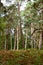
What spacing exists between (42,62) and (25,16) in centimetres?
1096

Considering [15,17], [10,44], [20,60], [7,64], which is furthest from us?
[10,44]

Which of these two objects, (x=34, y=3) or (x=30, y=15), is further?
(x=30, y=15)

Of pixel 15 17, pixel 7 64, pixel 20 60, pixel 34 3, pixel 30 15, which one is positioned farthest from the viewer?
pixel 15 17

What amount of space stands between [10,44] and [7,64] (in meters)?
44.3

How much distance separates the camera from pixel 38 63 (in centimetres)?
995

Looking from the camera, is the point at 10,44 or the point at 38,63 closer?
the point at 38,63

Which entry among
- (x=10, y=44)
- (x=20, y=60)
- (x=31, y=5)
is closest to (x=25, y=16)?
(x=31, y=5)

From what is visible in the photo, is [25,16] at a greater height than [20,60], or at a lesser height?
greater

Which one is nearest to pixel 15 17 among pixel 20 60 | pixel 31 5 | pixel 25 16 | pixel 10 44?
pixel 25 16

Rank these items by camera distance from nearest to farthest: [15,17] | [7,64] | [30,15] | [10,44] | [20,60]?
[7,64]
[20,60]
[30,15]
[15,17]
[10,44]

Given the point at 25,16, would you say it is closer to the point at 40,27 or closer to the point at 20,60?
the point at 40,27

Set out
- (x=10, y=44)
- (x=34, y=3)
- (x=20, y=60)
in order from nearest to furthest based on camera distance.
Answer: (x=20, y=60)
(x=34, y=3)
(x=10, y=44)

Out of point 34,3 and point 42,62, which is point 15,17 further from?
point 42,62

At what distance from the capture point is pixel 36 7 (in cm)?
1927
